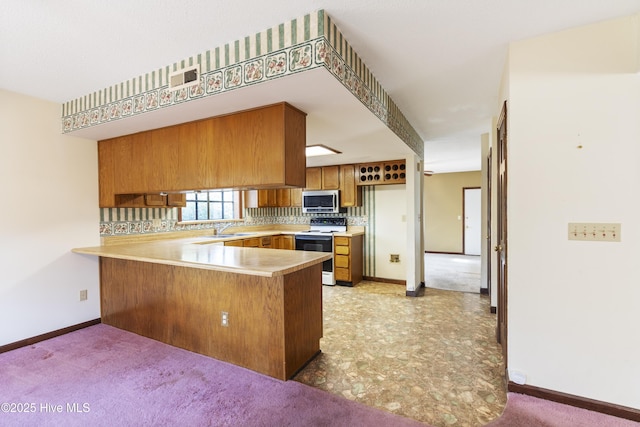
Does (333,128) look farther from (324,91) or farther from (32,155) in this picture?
(32,155)

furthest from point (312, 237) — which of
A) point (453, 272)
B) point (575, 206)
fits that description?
point (575, 206)

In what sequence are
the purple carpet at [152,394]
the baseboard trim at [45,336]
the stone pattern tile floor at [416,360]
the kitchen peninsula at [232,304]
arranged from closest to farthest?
1. the purple carpet at [152,394]
2. the stone pattern tile floor at [416,360]
3. the kitchen peninsula at [232,304]
4. the baseboard trim at [45,336]

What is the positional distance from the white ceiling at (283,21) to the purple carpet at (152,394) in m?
2.01

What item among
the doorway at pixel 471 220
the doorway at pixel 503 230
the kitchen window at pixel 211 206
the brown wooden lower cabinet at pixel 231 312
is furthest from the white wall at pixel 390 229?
the doorway at pixel 471 220

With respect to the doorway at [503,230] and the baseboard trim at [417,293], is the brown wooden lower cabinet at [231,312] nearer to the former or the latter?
the doorway at [503,230]

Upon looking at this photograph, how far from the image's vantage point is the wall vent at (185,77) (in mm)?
2025

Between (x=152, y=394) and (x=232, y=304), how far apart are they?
751 millimetres

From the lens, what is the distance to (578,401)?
5.82 feet

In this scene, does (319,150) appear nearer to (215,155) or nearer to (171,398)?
(215,155)

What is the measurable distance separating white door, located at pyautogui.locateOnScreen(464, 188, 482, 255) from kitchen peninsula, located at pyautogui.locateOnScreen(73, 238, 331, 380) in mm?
6838

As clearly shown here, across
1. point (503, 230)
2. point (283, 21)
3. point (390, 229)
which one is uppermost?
point (283, 21)

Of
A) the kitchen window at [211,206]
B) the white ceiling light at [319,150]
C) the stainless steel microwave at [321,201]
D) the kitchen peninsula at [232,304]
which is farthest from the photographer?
the stainless steel microwave at [321,201]

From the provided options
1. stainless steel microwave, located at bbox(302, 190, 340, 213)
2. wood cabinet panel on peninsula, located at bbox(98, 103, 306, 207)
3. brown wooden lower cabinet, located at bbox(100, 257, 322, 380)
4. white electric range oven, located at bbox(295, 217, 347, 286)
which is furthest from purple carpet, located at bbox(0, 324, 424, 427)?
stainless steel microwave, located at bbox(302, 190, 340, 213)

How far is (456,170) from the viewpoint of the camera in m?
7.97
